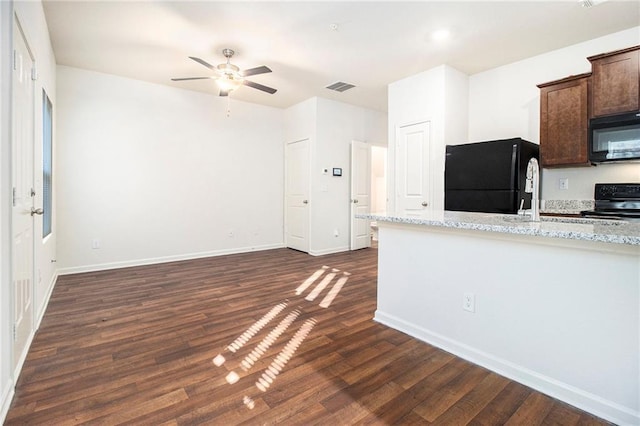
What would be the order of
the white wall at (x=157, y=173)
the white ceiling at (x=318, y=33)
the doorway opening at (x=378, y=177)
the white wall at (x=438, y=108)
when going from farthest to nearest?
the doorway opening at (x=378, y=177) < the white wall at (x=157, y=173) < the white wall at (x=438, y=108) < the white ceiling at (x=318, y=33)

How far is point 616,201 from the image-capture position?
318cm

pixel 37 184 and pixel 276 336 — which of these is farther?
pixel 37 184

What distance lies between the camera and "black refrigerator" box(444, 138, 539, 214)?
133 inches

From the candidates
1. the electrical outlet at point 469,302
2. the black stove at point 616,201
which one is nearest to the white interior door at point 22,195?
the electrical outlet at point 469,302

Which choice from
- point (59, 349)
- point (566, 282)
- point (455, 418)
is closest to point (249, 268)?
point (59, 349)

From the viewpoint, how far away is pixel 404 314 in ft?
7.98

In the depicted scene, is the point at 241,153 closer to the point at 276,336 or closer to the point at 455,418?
the point at 276,336

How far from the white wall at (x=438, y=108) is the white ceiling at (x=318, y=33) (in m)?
0.16

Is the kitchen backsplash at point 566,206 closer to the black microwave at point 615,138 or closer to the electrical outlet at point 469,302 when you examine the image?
the black microwave at point 615,138

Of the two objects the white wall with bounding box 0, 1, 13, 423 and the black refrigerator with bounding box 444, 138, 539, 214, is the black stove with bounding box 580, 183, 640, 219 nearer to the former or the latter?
the black refrigerator with bounding box 444, 138, 539, 214

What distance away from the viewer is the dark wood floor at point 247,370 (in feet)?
5.02

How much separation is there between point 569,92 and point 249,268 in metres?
4.40

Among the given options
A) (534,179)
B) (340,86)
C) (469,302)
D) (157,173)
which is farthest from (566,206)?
(157,173)

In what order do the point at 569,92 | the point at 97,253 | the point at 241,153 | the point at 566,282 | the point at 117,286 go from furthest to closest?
the point at 241,153 < the point at 97,253 < the point at 117,286 < the point at 569,92 < the point at 566,282
